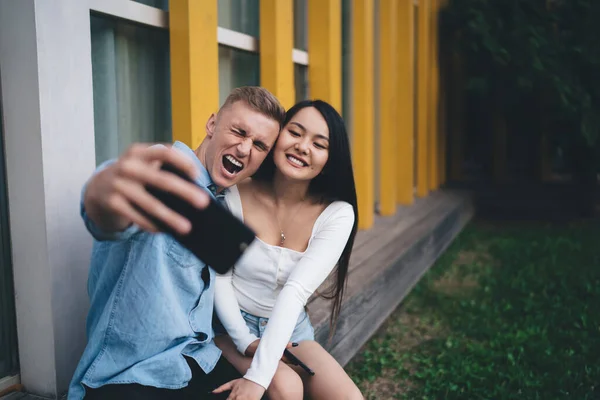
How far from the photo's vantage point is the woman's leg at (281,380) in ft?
6.19

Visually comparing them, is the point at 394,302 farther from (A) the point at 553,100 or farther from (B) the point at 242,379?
(A) the point at 553,100

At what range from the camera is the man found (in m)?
1.63

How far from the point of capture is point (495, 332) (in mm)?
3674

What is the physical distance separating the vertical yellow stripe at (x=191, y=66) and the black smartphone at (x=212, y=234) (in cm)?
156

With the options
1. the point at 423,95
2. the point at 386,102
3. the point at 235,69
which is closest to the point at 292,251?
the point at 235,69

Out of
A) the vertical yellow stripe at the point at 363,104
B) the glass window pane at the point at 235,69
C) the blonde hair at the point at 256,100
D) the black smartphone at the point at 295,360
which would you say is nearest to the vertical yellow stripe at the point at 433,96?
the vertical yellow stripe at the point at 363,104

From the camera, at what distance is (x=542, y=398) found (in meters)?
2.82

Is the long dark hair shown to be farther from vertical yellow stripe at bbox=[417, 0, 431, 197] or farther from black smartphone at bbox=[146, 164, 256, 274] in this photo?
vertical yellow stripe at bbox=[417, 0, 431, 197]

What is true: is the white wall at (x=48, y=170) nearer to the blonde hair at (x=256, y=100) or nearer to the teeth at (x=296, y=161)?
the blonde hair at (x=256, y=100)

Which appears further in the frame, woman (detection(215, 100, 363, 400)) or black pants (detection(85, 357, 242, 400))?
woman (detection(215, 100, 363, 400))

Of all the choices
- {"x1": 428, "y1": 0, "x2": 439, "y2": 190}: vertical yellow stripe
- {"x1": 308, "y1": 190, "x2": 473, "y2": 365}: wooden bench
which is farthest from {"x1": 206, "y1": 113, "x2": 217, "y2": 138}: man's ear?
{"x1": 428, "y1": 0, "x2": 439, "y2": 190}: vertical yellow stripe

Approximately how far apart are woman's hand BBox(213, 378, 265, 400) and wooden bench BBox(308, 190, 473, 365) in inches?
35.2

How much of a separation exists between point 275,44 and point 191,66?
3.20 feet

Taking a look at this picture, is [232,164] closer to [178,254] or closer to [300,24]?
[178,254]
